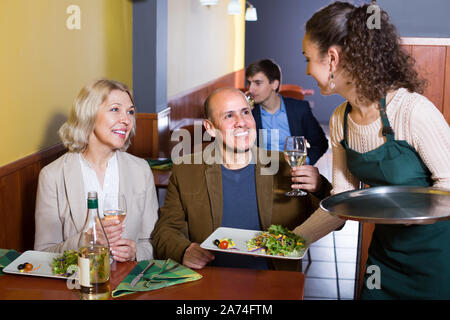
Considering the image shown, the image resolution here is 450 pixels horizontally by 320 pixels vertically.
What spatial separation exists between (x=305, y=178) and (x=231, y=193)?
34 cm

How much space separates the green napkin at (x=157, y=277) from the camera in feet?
5.23

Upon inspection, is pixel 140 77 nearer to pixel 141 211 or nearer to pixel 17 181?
pixel 17 181

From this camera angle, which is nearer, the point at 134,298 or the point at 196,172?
the point at 134,298

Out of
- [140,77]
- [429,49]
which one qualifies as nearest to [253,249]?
[429,49]

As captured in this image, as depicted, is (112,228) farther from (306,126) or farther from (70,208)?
(306,126)

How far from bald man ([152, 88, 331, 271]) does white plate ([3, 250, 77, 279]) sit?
0.50 metres

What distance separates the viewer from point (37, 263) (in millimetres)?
1772

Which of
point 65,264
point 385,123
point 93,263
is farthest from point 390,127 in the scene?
point 65,264

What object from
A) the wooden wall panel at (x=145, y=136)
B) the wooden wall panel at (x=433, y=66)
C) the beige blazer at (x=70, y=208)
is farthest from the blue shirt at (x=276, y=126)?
the beige blazer at (x=70, y=208)

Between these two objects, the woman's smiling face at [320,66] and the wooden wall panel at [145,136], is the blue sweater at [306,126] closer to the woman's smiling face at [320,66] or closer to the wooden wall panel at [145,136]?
the wooden wall panel at [145,136]

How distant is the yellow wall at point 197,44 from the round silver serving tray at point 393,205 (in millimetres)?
4008

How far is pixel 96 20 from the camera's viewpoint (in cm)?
371

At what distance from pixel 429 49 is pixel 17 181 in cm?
234

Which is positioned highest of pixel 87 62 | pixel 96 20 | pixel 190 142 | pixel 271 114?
pixel 96 20
